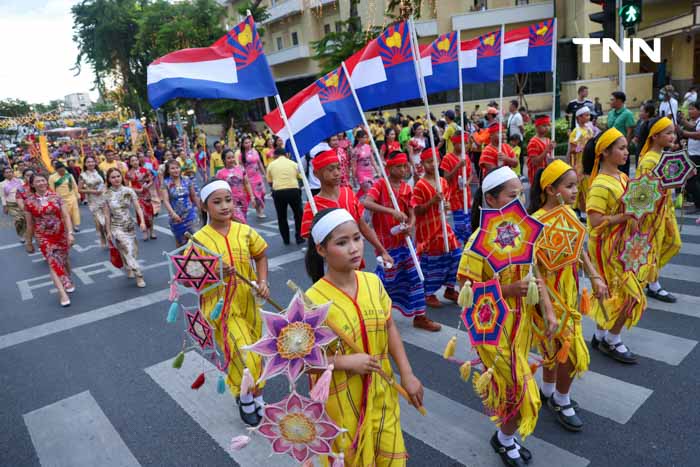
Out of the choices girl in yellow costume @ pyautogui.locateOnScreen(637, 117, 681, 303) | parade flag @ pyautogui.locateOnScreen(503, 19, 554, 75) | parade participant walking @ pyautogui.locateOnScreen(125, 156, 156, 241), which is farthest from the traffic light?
parade participant walking @ pyautogui.locateOnScreen(125, 156, 156, 241)

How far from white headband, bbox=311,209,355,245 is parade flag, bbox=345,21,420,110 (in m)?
3.19

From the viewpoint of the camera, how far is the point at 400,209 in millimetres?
5344

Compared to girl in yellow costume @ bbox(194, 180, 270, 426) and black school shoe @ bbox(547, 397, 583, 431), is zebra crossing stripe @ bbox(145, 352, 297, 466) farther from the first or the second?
black school shoe @ bbox(547, 397, 583, 431)

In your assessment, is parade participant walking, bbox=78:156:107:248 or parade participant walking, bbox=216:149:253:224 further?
parade participant walking, bbox=78:156:107:248

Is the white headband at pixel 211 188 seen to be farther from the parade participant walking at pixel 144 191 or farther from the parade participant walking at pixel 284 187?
the parade participant walking at pixel 144 191

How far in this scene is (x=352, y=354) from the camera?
90.9 inches

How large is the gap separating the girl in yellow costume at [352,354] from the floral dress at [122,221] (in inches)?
242

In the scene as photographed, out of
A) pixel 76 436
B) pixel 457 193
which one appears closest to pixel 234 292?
pixel 76 436

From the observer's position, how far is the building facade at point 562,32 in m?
23.9

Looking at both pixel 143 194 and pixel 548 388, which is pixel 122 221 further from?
pixel 548 388

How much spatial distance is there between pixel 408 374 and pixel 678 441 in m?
2.07

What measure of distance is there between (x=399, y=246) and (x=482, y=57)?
15.4ft

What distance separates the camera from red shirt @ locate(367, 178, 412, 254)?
5211 millimetres

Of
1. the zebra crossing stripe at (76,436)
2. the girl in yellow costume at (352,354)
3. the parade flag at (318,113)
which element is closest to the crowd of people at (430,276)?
the girl in yellow costume at (352,354)
